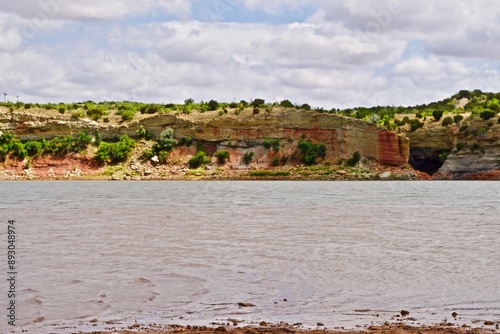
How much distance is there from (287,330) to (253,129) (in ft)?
256

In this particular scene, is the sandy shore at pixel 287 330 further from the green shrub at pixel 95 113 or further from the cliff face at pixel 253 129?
the green shrub at pixel 95 113

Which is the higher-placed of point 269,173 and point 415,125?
point 415,125

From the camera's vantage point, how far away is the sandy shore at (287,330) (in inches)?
439

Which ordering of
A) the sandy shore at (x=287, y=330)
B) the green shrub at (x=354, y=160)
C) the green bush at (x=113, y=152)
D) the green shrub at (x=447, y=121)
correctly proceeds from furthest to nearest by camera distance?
the green shrub at (x=447, y=121) → the green bush at (x=113, y=152) → the green shrub at (x=354, y=160) → the sandy shore at (x=287, y=330)

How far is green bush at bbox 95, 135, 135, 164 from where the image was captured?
281 feet

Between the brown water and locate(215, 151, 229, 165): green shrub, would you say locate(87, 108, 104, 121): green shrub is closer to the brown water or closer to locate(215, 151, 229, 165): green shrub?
locate(215, 151, 229, 165): green shrub

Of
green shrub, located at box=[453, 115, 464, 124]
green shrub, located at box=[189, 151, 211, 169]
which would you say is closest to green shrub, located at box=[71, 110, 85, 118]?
green shrub, located at box=[189, 151, 211, 169]

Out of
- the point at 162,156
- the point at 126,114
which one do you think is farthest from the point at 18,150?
the point at 162,156

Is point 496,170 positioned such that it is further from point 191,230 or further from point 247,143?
point 191,230

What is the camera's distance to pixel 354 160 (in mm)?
84750

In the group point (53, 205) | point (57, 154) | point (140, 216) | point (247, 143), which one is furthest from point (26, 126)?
point (140, 216)

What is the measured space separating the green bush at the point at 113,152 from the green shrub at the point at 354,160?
24.8m

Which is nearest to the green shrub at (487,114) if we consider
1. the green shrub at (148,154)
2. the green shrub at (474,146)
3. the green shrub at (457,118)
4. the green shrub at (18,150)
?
the green shrub at (457,118)

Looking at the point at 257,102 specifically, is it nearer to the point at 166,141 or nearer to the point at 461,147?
the point at 166,141
